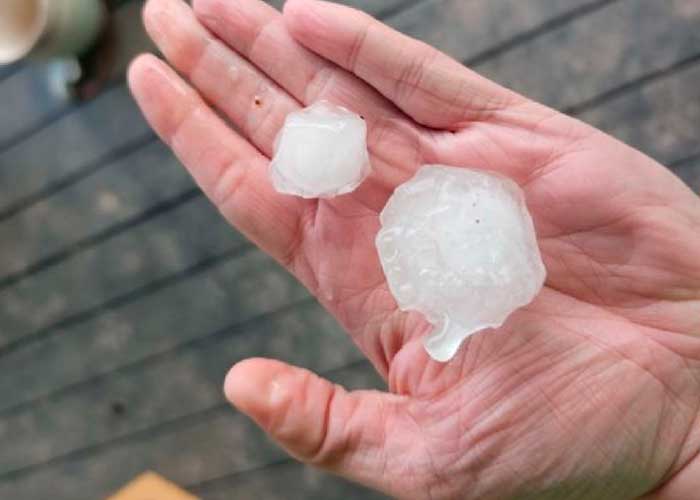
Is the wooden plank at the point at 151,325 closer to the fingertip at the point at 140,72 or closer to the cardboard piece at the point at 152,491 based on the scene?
the cardboard piece at the point at 152,491

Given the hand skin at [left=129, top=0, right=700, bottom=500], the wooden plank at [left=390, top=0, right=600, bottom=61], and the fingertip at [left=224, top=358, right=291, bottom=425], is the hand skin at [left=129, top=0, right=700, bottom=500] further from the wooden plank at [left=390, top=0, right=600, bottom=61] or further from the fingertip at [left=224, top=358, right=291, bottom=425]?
the wooden plank at [left=390, top=0, right=600, bottom=61]

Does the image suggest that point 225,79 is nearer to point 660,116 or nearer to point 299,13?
point 299,13

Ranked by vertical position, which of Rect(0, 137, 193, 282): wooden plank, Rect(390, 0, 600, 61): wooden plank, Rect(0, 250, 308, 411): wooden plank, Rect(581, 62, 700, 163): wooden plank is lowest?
Rect(0, 250, 308, 411): wooden plank

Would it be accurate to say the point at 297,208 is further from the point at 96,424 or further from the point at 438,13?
the point at 96,424

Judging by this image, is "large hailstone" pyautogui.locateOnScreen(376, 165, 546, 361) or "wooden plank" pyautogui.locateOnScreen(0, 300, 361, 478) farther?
"wooden plank" pyautogui.locateOnScreen(0, 300, 361, 478)

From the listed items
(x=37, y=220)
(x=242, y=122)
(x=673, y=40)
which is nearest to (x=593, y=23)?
(x=673, y=40)

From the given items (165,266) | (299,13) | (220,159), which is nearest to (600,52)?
(299,13)

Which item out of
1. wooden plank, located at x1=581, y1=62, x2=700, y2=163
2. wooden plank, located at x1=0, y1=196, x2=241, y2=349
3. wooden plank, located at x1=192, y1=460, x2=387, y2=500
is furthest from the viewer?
wooden plank, located at x1=0, y1=196, x2=241, y2=349

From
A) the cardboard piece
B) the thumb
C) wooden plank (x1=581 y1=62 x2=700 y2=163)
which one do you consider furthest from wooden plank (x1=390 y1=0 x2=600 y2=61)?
the cardboard piece
